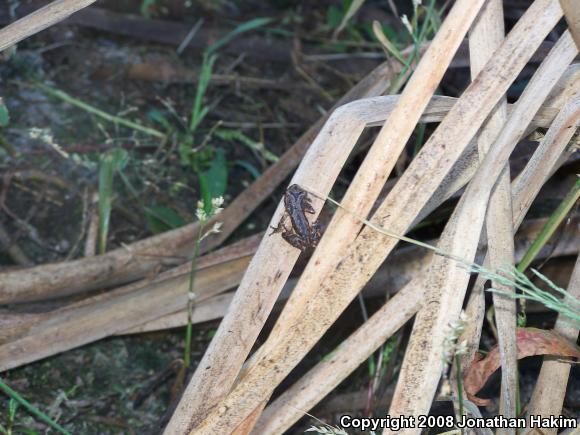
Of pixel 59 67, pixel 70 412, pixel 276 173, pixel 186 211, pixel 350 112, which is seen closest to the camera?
pixel 350 112

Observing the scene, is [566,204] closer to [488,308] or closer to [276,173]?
[488,308]

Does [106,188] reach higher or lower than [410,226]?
lower

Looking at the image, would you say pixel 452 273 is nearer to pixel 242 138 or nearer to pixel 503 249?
pixel 503 249

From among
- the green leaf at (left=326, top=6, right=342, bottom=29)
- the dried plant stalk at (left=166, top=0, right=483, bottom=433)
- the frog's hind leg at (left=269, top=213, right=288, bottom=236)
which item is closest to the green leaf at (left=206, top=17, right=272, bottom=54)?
the green leaf at (left=326, top=6, right=342, bottom=29)

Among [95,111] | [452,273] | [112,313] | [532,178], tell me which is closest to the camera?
[452,273]

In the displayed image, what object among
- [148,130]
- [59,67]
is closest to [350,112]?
[148,130]

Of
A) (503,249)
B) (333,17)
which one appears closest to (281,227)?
(503,249)

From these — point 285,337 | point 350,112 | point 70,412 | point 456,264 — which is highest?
point 350,112
